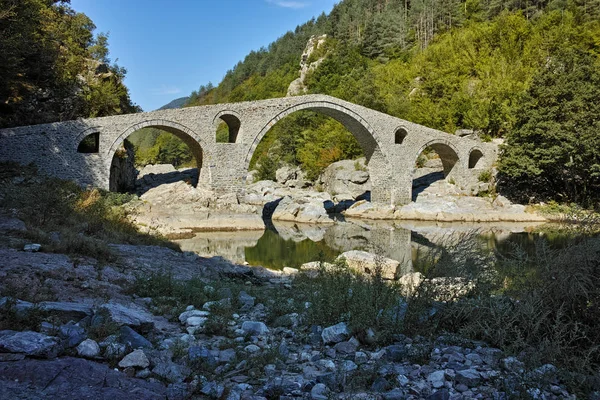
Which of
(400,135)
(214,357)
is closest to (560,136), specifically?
(400,135)

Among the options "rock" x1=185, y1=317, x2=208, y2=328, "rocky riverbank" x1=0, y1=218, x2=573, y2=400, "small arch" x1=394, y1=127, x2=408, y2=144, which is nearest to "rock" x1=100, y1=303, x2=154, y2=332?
"rocky riverbank" x1=0, y1=218, x2=573, y2=400

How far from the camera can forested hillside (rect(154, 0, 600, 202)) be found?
846 inches

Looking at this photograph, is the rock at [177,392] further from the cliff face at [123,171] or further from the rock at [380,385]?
the cliff face at [123,171]

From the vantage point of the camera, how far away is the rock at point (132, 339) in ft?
8.65

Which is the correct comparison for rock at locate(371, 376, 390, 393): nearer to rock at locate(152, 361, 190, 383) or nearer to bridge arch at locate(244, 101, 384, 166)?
rock at locate(152, 361, 190, 383)

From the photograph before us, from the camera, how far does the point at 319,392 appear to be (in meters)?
2.23

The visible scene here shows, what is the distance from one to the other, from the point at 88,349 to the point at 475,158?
98.3 ft

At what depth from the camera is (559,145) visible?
20.0m

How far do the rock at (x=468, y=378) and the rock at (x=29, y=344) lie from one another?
234 centimetres

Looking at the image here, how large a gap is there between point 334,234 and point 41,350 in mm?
15206

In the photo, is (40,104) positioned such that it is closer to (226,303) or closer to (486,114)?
(226,303)

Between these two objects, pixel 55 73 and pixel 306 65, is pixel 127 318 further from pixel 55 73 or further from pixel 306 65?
pixel 306 65

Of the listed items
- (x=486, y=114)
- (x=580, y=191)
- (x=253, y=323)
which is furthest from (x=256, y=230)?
(x=486, y=114)

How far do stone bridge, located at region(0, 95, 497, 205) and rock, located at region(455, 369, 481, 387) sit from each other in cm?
1747
